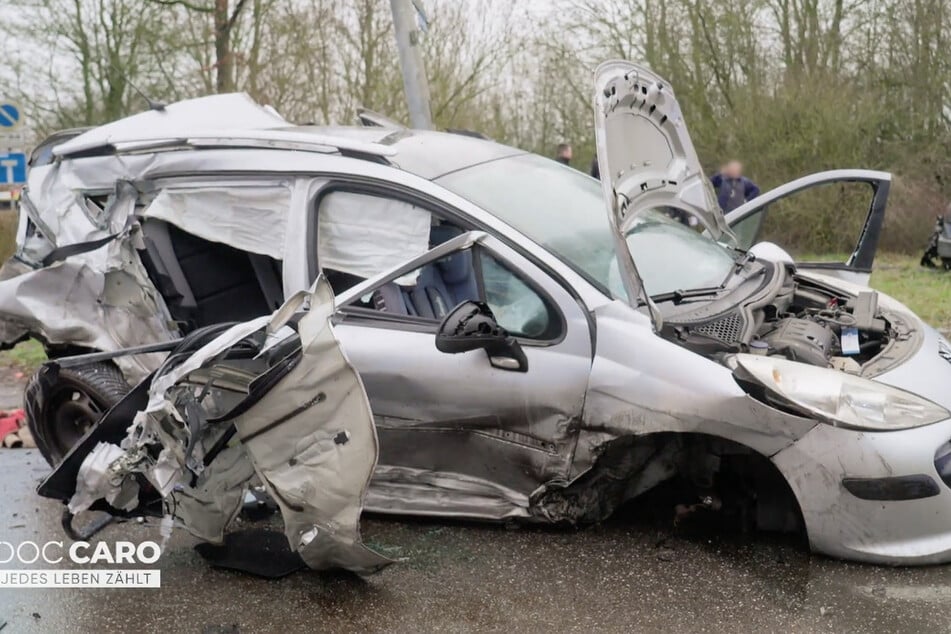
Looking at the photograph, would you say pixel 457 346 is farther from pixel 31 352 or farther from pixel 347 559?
pixel 31 352

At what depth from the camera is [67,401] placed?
4.82 m

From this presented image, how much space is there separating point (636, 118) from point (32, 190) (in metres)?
3.21

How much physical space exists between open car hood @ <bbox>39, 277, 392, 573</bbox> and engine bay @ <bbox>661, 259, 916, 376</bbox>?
1.30 meters

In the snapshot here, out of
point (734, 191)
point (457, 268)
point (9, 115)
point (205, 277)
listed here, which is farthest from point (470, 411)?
point (9, 115)

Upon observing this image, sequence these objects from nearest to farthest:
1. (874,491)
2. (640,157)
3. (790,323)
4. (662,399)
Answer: (874,491)
(662,399)
(790,323)
(640,157)

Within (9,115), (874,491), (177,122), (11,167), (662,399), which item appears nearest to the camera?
(874,491)

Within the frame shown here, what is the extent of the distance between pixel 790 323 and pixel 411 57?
16.1 ft

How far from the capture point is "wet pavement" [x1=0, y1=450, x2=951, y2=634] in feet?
11.0

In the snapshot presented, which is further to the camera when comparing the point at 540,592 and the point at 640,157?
the point at 640,157

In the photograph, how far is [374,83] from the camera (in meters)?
16.0

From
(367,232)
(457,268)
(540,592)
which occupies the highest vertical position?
(367,232)

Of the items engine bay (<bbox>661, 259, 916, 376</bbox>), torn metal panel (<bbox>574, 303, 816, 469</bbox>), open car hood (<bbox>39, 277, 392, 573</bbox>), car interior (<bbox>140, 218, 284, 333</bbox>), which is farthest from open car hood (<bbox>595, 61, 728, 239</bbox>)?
car interior (<bbox>140, 218, 284, 333</bbox>)

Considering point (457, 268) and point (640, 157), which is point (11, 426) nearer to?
point (457, 268)

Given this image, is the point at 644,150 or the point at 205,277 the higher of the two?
the point at 644,150
